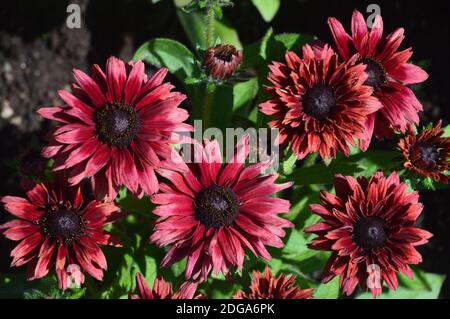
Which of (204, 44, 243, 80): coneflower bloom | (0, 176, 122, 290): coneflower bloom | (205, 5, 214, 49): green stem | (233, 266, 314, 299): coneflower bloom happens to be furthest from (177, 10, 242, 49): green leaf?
(233, 266, 314, 299): coneflower bloom

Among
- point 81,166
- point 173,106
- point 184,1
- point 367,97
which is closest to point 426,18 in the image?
point 184,1

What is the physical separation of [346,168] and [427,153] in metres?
0.30

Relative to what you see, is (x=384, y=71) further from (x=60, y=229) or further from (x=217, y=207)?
(x=60, y=229)

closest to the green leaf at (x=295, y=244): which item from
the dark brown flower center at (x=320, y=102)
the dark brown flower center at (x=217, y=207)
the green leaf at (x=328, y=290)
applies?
the green leaf at (x=328, y=290)

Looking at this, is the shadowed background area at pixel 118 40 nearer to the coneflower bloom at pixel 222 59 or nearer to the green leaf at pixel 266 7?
the green leaf at pixel 266 7

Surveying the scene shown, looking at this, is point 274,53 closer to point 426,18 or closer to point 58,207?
point 58,207

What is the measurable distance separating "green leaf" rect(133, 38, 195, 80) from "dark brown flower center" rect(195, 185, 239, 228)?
2.16 ft

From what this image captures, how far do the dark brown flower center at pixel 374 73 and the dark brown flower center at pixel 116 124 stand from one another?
72cm

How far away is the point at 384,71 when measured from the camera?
180 cm

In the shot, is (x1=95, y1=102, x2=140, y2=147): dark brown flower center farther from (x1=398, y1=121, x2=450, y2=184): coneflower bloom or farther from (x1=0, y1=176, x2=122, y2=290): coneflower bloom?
(x1=398, y1=121, x2=450, y2=184): coneflower bloom

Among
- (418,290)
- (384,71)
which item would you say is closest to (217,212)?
(384,71)

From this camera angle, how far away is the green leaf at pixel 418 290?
246 cm
